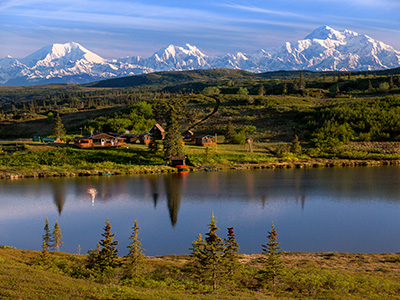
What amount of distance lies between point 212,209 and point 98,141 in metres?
48.1

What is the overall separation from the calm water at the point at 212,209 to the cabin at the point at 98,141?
2004 centimetres

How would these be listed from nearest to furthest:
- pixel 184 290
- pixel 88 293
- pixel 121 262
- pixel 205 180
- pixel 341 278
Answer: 1. pixel 88 293
2. pixel 184 290
3. pixel 341 278
4. pixel 121 262
5. pixel 205 180

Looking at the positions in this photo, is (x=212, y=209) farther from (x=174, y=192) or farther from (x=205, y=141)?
(x=205, y=141)

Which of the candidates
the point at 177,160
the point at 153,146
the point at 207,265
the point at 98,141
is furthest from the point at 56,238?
the point at 98,141

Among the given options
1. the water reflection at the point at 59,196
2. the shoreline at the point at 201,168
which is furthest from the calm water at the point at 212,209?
the shoreline at the point at 201,168

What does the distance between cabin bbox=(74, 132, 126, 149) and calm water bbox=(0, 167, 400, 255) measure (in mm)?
20037

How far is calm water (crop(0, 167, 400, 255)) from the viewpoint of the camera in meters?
34.0

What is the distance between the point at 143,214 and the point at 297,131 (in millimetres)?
71876

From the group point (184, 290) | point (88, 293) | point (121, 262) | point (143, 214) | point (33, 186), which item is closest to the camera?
point (88, 293)

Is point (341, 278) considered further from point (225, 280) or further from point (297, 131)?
point (297, 131)

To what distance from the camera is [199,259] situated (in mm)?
24562

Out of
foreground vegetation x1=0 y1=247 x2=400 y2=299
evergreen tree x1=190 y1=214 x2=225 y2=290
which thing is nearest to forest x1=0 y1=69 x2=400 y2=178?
foreground vegetation x1=0 y1=247 x2=400 y2=299

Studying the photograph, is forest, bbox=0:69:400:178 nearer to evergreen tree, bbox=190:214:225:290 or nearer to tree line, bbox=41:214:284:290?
tree line, bbox=41:214:284:290

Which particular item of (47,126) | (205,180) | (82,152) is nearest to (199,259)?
(205,180)
